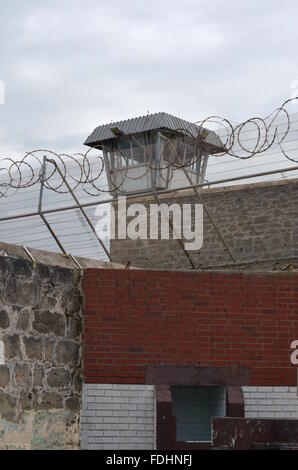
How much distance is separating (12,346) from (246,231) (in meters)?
9.04

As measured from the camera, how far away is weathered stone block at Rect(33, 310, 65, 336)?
11.7 meters

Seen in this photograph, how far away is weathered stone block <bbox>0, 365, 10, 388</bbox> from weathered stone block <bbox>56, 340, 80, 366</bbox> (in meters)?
0.85

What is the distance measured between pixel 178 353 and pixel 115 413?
106cm

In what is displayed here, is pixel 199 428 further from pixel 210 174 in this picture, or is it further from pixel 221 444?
pixel 210 174

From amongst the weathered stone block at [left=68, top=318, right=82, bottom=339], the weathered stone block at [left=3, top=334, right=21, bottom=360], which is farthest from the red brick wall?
the weathered stone block at [left=3, top=334, right=21, bottom=360]

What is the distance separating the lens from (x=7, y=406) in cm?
1111

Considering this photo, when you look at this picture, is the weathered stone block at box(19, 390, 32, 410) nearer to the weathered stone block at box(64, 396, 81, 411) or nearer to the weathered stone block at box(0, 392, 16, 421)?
the weathered stone block at box(0, 392, 16, 421)

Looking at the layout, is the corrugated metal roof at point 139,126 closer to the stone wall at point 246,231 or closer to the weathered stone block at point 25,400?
the stone wall at point 246,231

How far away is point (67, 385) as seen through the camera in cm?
1193

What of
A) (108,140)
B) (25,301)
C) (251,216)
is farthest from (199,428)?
(108,140)

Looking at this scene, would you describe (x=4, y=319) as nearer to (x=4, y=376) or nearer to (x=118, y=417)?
(x=4, y=376)

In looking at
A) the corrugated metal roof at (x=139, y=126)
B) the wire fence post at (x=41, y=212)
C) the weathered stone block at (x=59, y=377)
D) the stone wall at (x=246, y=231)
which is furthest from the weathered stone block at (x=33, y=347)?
the corrugated metal roof at (x=139, y=126)
